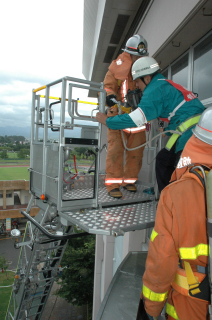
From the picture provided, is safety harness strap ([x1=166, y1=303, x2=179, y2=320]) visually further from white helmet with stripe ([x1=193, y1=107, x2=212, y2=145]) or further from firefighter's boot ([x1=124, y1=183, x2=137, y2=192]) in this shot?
firefighter's boot ([x1=124, y1=183, x2=137, y2=192])

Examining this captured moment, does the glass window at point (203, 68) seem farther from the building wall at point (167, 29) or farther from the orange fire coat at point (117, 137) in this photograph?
the orange fire coat at point (117, 137)

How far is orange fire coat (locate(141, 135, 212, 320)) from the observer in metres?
1.50

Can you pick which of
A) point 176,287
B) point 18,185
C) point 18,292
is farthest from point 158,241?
point 18,185

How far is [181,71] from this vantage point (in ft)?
14.6

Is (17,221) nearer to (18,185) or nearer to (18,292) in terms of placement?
(18,185)

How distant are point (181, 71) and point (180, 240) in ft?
12.4

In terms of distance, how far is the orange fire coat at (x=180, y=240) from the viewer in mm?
1495

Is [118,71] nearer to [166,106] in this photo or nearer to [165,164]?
[166,106]

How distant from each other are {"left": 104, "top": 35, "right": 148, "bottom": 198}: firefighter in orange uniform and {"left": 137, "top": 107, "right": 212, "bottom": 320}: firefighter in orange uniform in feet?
6.89

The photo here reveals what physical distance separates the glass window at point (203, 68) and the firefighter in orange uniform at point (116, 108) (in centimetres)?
86

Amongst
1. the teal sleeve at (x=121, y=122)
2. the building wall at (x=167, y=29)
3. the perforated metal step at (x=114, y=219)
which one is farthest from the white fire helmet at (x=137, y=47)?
the perforated metal step at (x=114, y=219)

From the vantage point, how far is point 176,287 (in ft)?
5.51

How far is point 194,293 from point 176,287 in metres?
0.15

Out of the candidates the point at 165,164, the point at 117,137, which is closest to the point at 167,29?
the point at 117,137
